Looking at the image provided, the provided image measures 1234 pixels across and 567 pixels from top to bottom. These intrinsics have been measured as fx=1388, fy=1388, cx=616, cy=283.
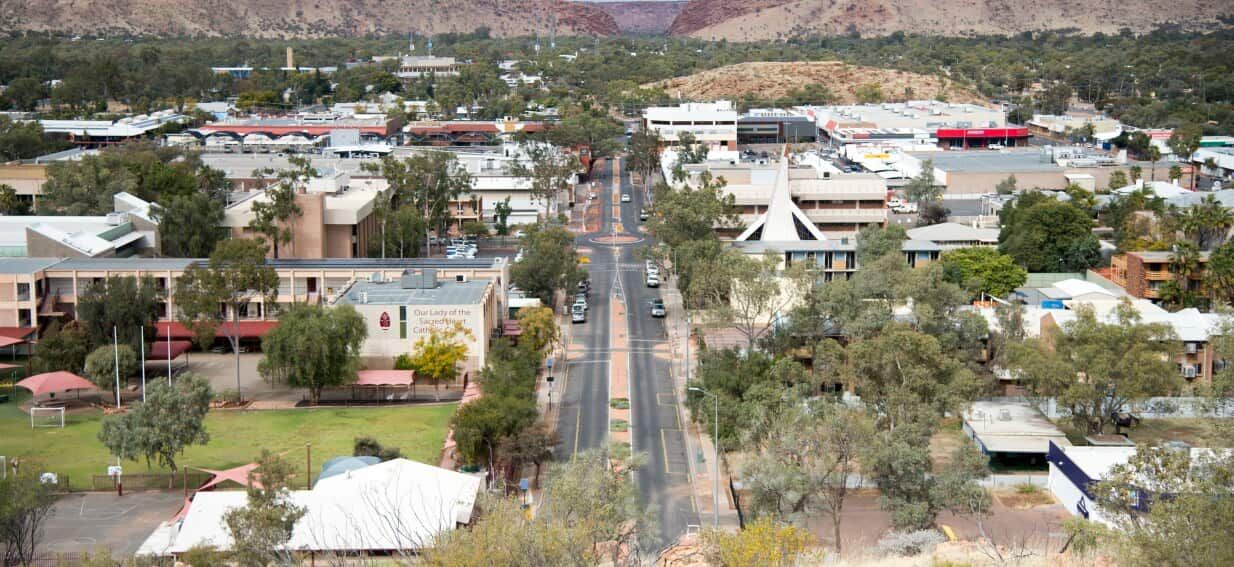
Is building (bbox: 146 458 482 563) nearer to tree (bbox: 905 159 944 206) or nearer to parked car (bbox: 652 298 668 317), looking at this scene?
parked car (bbox: 652 298 668 317)

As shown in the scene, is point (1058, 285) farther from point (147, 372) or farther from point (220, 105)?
point (220, 105)

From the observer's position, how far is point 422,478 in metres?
42.9

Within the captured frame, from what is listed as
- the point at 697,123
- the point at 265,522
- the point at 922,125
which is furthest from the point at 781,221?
the point at 922,125

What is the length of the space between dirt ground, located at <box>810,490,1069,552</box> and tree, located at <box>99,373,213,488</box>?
21.6m

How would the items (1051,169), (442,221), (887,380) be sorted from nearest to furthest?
(887,380), (442,221), (1051,169)

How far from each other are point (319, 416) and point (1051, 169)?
78.4m

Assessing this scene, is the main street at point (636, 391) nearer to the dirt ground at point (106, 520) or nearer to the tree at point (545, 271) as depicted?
the tree at point (545, 271)

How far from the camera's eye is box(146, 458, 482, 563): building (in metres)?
38.6

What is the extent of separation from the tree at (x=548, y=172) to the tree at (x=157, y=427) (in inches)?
2433

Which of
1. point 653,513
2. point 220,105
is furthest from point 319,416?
point 220,105

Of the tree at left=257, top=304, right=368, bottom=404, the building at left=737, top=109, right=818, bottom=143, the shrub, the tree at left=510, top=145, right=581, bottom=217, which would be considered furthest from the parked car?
the building at left=737, top=109, right=818, bottom=143

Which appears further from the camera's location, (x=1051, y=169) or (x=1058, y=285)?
(x=1051, y=169)

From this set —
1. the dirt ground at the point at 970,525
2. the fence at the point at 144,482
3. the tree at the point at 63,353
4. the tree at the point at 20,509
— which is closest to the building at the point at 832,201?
the tree at the point at 63,353

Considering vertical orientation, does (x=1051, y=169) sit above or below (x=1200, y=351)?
above
